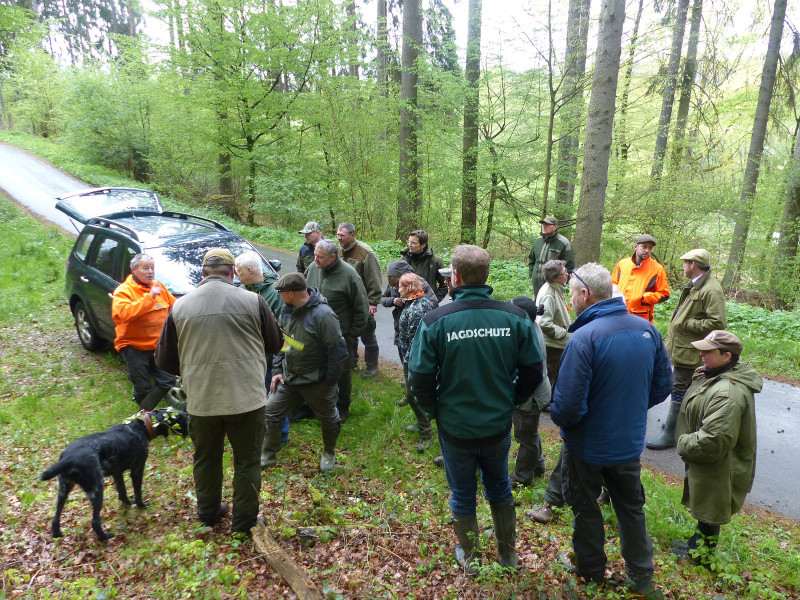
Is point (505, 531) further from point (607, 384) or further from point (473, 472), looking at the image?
point (607, 384)

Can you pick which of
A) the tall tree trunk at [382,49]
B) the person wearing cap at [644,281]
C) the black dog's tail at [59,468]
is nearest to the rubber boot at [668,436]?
the person wearing cap at [644,281]

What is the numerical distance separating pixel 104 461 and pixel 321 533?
1739mm

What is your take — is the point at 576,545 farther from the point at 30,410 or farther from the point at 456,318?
the point at 30,410

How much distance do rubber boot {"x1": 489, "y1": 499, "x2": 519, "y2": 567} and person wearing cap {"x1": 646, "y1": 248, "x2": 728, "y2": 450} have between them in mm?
2520

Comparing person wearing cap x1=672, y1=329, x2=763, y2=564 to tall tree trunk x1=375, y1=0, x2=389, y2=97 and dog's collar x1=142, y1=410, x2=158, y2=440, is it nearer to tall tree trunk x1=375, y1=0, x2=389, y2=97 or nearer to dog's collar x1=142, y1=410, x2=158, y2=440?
dog's collar x1=142, y1=410, x2=158, y2=440

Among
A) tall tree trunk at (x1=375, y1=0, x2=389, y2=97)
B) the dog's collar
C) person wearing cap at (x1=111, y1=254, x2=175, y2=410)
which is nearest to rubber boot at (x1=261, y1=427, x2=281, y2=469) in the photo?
the dog's collar

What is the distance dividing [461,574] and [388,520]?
2.57 ft

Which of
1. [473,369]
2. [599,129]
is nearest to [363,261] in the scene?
[473,369]

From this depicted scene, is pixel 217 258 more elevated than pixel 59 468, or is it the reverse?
pixel 217 258

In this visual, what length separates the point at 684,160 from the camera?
13000mm

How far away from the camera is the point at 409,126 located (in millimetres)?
13531

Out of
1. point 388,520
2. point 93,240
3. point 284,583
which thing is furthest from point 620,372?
point 93,240

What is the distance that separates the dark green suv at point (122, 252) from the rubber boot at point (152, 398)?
3.63 feet

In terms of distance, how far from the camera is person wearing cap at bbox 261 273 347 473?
4.18m
